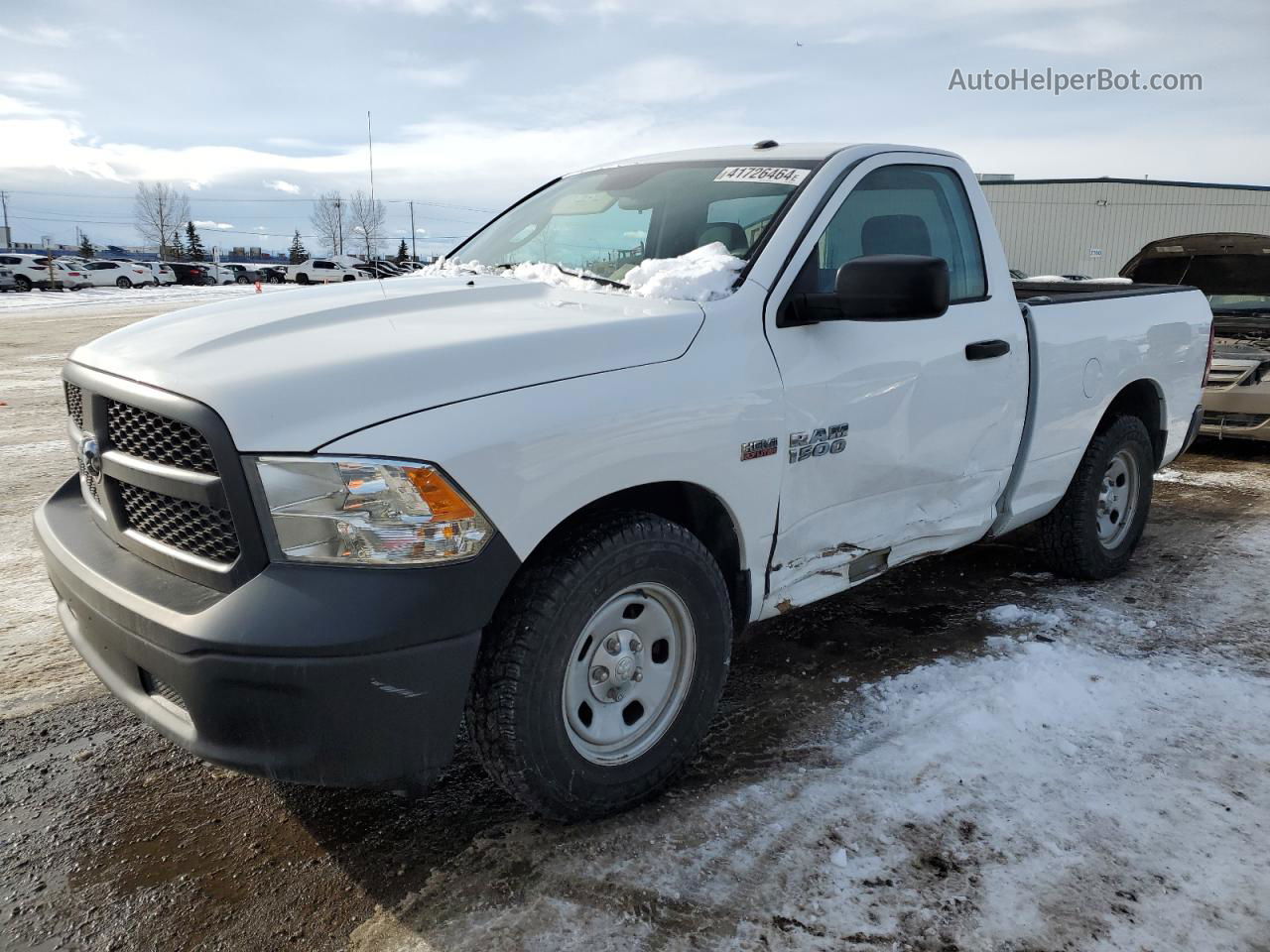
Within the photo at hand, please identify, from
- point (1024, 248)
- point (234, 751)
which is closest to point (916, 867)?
point (234, 751)

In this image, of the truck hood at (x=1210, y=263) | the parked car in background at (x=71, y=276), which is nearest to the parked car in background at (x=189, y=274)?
the parked car in background at (x=71, y=276)

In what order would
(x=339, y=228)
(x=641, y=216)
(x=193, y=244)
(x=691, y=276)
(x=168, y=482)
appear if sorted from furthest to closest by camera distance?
(x=193, y=244)
(x=339, y=228)
(x=641, y=216)
(x=691, y=276)
(x=168, y=482)

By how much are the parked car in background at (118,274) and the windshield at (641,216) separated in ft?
139

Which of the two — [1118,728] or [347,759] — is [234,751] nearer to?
[347,759]

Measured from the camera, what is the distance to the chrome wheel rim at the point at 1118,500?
15.1 feet

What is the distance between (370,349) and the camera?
7.45ft

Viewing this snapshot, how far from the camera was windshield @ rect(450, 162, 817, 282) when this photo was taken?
3.12 metres

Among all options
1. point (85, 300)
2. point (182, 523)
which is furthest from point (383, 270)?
point (85, 300)

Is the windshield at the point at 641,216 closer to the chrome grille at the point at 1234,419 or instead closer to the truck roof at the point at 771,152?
the truck roof at the point at 771,152

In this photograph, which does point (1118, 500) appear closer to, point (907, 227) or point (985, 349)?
point (985, 349)

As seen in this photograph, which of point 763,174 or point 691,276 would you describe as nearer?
point 691,276

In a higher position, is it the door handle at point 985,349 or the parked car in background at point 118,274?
the door handle at point 985,349

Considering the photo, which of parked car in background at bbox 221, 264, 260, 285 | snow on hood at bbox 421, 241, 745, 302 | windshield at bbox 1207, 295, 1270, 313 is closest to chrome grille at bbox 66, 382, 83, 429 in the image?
snow on hood at bbox 421, 241, 745, 302

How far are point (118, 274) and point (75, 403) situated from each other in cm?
4424
